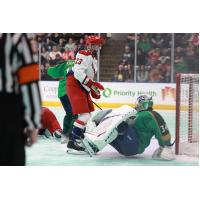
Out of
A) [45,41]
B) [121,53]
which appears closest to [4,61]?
[45,41]

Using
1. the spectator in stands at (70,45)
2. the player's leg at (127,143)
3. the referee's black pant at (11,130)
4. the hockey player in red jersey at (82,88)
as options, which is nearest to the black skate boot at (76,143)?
the hockey player in red jersey at (82,88)

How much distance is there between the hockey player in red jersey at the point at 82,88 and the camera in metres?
3.61

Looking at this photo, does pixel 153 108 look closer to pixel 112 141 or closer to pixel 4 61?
pixel 112 141

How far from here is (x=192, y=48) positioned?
3.50 metres

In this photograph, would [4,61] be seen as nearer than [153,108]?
Yes

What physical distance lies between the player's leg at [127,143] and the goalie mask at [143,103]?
0.71 ft

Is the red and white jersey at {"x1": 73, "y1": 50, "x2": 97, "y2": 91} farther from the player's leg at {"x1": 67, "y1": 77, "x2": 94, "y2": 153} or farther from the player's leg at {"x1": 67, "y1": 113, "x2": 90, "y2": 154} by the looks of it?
the player's leg at {"x1": 67, "y1": 113, "x2": 90, "y2": 154}

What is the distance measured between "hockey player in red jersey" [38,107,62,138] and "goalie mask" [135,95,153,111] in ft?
2.04

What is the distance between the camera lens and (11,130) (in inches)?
87.2

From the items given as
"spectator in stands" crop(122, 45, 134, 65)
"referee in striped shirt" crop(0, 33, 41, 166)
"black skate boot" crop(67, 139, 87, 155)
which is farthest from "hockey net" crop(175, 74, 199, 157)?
"referee in striped shirt" crop(0, 33, 41, 166)

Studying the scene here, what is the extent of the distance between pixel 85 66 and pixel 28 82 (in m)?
Answer: 1.51

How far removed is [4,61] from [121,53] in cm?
160

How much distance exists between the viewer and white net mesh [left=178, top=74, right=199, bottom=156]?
3592 mm
